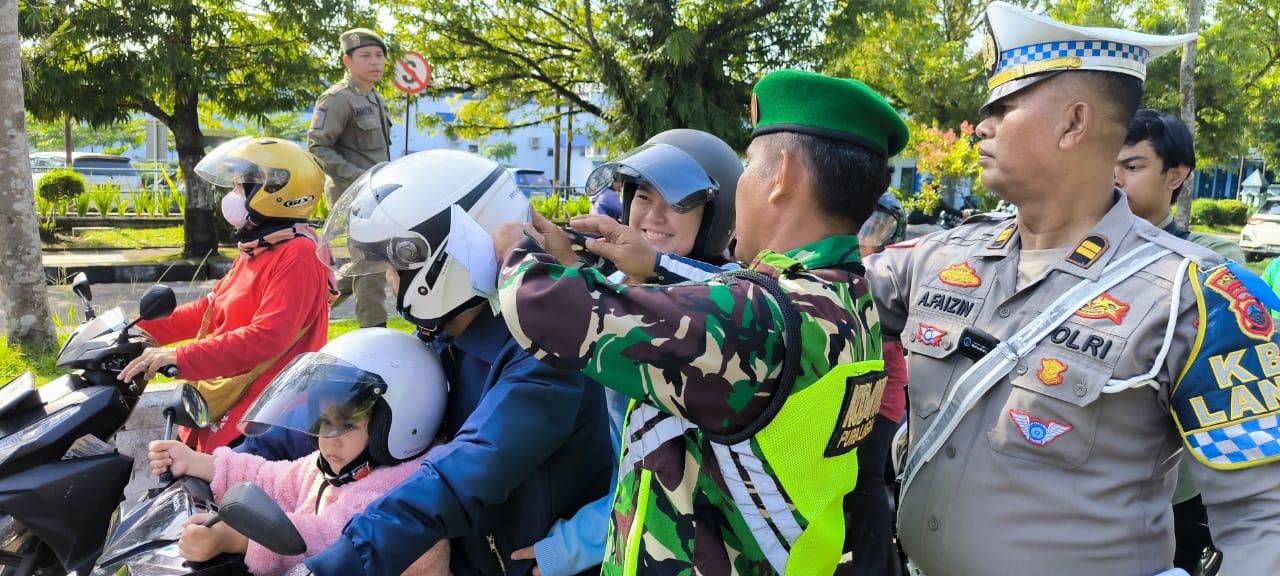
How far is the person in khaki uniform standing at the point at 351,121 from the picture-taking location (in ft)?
20.0

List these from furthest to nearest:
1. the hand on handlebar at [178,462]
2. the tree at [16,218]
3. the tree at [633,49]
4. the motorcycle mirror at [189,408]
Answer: the tree at [633,49]
the tree at [16,218]
the motorcycle mirror at [189,408]
the hand on handlebar at [178,462]

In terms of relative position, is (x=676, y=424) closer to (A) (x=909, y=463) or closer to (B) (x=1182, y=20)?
(A) (x=909, y=463)

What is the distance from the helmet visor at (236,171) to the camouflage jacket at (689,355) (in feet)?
7.77

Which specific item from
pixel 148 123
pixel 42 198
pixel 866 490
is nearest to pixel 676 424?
pixel 866 490

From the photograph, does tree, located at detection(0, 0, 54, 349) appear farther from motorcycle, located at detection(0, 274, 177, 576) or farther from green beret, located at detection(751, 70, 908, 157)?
green beret, located at detection(751, 70, 908, 157)

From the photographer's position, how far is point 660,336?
1.29m

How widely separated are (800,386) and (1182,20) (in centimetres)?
2016

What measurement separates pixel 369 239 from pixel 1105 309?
5.62 feet

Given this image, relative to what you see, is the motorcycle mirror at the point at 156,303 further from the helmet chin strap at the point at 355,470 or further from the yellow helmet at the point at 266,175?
the helmet chin strap at the point at 355,470

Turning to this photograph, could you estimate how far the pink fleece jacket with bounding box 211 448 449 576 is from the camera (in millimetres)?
2133

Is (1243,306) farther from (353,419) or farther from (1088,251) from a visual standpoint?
(353,419)

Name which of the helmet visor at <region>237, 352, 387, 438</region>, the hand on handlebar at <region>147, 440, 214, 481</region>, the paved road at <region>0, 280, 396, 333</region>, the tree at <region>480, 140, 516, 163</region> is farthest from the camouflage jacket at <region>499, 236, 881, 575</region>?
the tree at <region>480, 140, 516, 163</region>

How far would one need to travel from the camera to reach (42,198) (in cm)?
1302

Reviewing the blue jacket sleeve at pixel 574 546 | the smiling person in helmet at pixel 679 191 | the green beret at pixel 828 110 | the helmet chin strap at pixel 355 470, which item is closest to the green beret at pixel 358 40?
the smiling person in helmet at pixel 679 191
